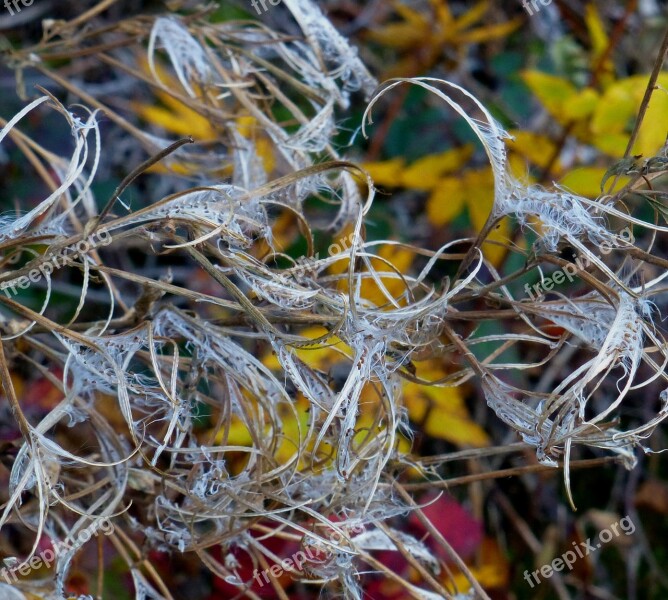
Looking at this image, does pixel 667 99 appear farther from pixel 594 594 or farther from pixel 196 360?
pixel 594 594

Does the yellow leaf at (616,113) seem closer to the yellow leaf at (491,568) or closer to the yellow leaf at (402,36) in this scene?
the yellow leaf at (402,36)

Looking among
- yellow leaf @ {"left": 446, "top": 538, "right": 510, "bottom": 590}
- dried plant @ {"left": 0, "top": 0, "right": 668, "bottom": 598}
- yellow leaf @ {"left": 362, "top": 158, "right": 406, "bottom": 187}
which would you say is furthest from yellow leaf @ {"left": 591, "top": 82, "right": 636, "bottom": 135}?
yellow leaf @ {"left": 446, "top": 538, "right": 510, "bottom": 590}

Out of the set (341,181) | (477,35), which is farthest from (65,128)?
(341,181)

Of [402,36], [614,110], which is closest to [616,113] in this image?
[614,110]

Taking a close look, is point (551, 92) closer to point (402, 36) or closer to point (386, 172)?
point (386, 172)

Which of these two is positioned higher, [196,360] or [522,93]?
[196,360]
